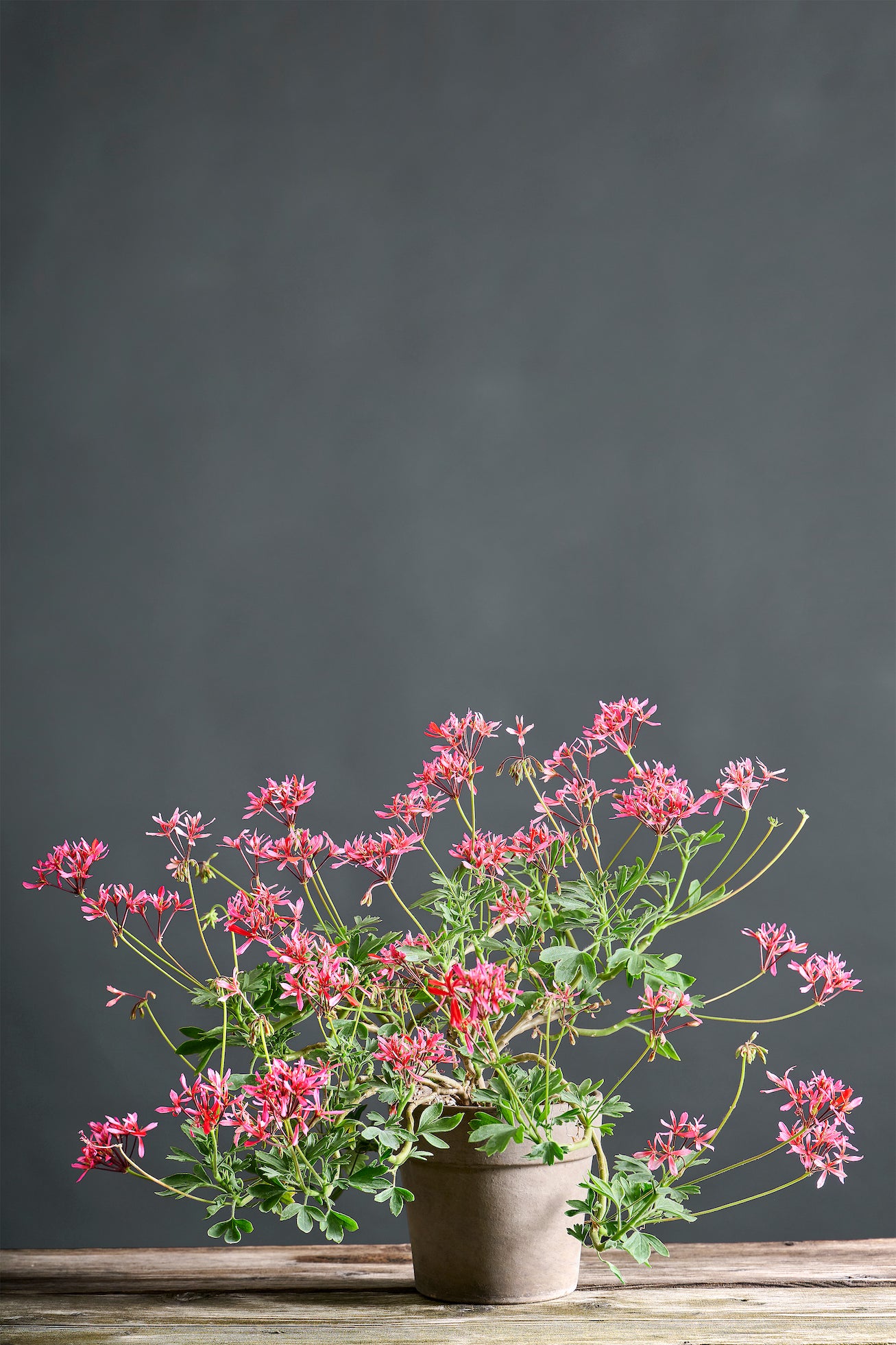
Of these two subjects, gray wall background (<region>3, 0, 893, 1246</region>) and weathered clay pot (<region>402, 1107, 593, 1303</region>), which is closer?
weathered clay pot (<region>402, 1107, 593, 1303</region>)

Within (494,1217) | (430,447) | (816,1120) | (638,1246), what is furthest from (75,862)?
(430,447)

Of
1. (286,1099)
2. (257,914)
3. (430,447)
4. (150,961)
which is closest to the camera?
(286,1099)

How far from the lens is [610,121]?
2014 mm

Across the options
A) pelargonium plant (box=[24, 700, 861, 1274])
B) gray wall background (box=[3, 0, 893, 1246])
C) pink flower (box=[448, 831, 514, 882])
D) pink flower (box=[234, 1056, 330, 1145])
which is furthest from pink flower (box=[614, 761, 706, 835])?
gray wall background (box=[3, 0, 893, 1246])

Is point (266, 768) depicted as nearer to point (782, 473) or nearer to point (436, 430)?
point (436, 430)

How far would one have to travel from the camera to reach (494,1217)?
108 cm

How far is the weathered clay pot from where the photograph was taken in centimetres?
108

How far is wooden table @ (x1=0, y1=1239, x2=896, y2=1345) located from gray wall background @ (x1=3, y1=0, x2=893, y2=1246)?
1.88 feet

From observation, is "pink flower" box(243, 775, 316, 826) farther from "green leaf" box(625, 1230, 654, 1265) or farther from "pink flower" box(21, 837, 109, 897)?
"green leaf" box(625, 1230, 654, 1265)

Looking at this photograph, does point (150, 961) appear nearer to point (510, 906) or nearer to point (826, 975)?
point (510, 906)

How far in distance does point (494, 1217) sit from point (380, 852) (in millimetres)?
354

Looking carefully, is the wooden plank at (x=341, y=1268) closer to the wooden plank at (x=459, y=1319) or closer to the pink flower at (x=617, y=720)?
the wooden plank at (x=459, y=1319)

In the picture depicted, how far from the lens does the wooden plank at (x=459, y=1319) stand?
3.37 ft

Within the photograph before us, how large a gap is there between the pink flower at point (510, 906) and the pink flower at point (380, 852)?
104mm
